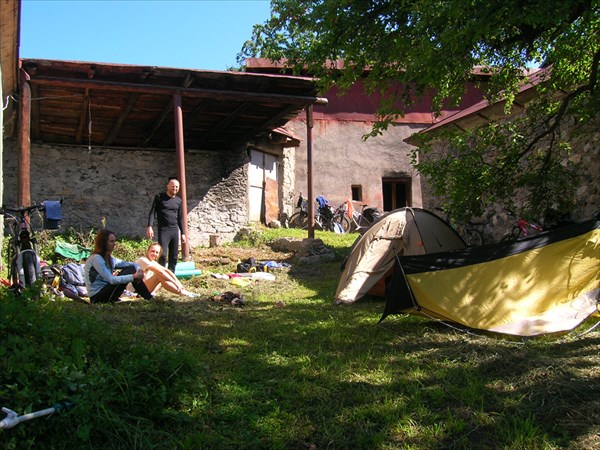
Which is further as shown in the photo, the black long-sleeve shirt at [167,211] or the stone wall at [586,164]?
the black long-sleeve shirt at [167,211]

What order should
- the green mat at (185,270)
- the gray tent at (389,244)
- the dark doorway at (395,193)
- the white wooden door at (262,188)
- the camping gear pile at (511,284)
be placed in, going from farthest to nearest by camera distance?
the dark doorway at (395,193), the white wooden door at (262,188), the green mat at (185,270), the gray tent at (389,244), the camping gear pile at (511,284)

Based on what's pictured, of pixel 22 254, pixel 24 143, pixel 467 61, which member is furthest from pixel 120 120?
pixel 467 61

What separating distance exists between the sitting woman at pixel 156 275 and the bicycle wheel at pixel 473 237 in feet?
17.1

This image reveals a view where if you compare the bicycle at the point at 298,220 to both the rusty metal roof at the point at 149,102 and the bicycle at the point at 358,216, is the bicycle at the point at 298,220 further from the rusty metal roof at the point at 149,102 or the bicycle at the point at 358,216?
the rusty metal roof at the point at 149,102

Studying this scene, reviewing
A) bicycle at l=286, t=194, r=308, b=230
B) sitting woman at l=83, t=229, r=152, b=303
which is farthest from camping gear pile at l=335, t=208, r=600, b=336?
bicycle at l=286, t=194, r=308, b=230

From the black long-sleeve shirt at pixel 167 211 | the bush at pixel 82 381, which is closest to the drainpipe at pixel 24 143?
the black long-sleeve shirt at pixel 167 211

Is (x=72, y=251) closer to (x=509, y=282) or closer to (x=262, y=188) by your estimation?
(x=262, y=188)

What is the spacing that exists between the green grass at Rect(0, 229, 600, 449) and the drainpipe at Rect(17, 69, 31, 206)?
4379 mm

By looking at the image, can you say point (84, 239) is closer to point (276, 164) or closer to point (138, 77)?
point (138, 77)

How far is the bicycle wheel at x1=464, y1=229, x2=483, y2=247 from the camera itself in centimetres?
919

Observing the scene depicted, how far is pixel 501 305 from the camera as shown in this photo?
4613 mm

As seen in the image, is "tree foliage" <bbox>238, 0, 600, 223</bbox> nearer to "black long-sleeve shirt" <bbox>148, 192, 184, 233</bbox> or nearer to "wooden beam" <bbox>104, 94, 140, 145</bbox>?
"black long-sleeve shirt" <bbox>148, 192, 184, 233</bbox>

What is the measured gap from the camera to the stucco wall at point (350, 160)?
55.4ft

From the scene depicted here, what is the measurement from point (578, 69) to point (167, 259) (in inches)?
229
